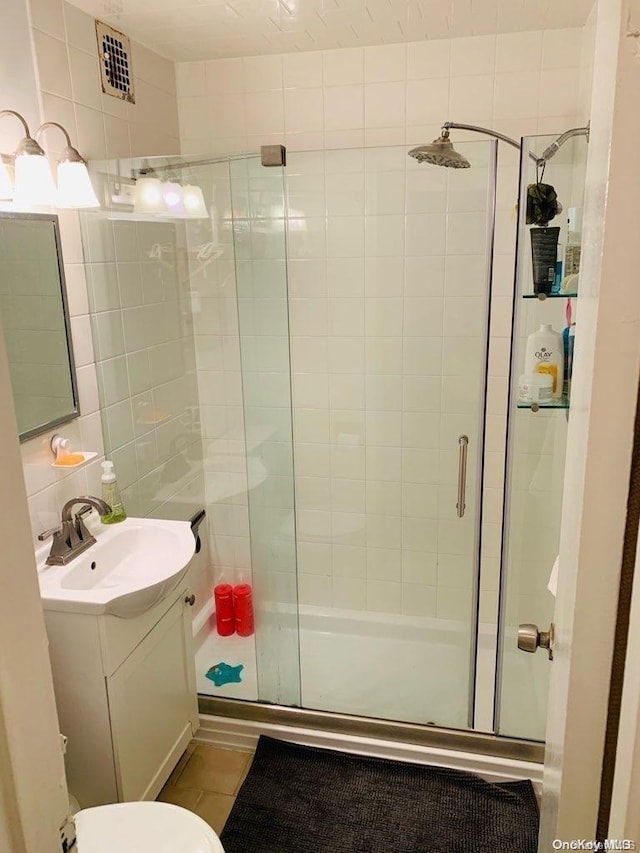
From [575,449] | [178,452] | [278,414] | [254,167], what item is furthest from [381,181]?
[575,449]

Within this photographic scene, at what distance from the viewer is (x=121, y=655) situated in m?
1.74

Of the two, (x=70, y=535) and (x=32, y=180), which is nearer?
(x=32, y=180)

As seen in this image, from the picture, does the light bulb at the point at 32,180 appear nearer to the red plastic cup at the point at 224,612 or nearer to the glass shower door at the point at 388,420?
the glass shower door at the point at 388,420

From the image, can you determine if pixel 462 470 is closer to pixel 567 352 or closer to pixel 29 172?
A: pixel 567 352

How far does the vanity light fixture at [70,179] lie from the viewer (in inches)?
72.7

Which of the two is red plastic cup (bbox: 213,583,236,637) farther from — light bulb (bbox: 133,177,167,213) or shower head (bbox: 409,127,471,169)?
shower head (bbox: 409,127,471,169)

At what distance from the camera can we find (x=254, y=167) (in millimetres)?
2311

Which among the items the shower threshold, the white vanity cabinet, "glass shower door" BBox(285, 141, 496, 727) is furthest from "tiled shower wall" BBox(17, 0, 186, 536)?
the shower threshold

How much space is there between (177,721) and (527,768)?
3.81 ft

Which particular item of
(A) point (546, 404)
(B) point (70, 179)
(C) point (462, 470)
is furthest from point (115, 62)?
(C) point (462, 470)

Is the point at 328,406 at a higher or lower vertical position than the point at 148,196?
lower

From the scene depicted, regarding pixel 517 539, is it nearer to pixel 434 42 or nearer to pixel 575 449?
pixel 575 449

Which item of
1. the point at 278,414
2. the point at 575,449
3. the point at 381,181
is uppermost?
the point at 381,181

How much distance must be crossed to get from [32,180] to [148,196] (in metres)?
0.76
